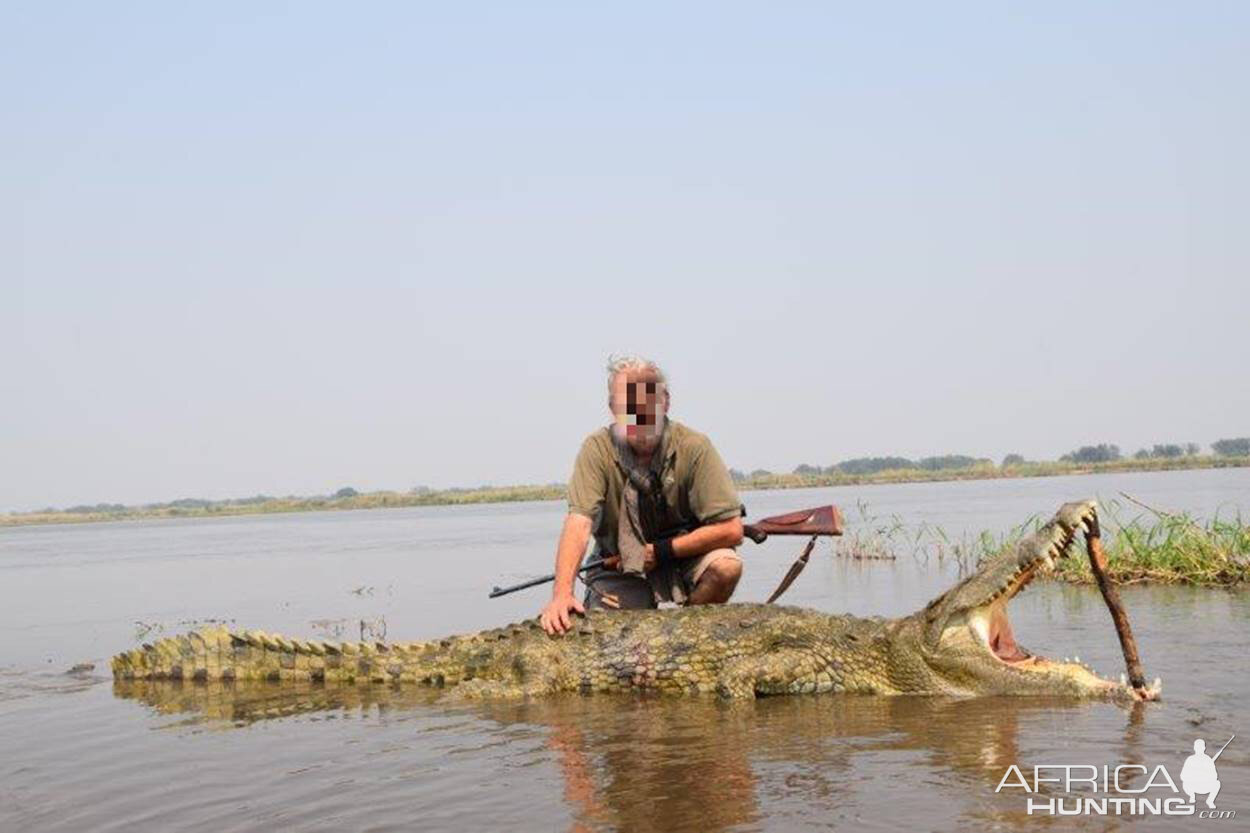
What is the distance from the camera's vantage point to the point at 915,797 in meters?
4.45

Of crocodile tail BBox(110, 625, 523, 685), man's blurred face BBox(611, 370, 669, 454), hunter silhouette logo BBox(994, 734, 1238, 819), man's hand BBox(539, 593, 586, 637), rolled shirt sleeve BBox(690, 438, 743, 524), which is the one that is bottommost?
hunter silhouette logo BBox(994, 734, 1238, 819)

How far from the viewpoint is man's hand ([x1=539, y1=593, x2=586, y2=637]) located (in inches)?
283

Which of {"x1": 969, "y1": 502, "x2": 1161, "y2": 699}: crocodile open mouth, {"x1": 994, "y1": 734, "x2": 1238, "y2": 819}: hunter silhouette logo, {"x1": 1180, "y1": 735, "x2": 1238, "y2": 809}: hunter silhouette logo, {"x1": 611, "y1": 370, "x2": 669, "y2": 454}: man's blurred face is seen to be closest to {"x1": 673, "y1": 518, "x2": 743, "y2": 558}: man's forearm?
{"x1": 611, "y1": 370, "x2": 669, "y2": 454}: man's blurred face

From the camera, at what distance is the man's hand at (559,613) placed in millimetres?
7180

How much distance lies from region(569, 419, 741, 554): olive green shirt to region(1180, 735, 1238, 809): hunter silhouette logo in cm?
321

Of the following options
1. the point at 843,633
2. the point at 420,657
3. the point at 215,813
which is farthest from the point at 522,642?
the point at 215,813

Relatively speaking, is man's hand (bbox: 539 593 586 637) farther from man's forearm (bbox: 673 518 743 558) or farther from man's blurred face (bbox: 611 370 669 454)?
man's blurred face (bbox: 611 370 669 454)

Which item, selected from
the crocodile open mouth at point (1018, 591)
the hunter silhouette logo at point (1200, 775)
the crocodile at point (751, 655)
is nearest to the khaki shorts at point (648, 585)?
the crocodile at point (751, 655)

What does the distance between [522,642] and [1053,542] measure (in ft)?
10.5

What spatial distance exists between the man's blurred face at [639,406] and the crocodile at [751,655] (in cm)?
A: 108

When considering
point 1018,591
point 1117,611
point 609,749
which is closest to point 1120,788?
point 1117,611

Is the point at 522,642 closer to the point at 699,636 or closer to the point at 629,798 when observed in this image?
the point at 699,636

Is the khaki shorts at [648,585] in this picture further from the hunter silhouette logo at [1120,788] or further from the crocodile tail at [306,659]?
the hunter silhouette logo at [1120,788]

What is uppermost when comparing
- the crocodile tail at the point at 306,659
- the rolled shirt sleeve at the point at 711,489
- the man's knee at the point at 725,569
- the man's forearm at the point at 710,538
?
the rolled shirt sleeve at the point at 711,489
